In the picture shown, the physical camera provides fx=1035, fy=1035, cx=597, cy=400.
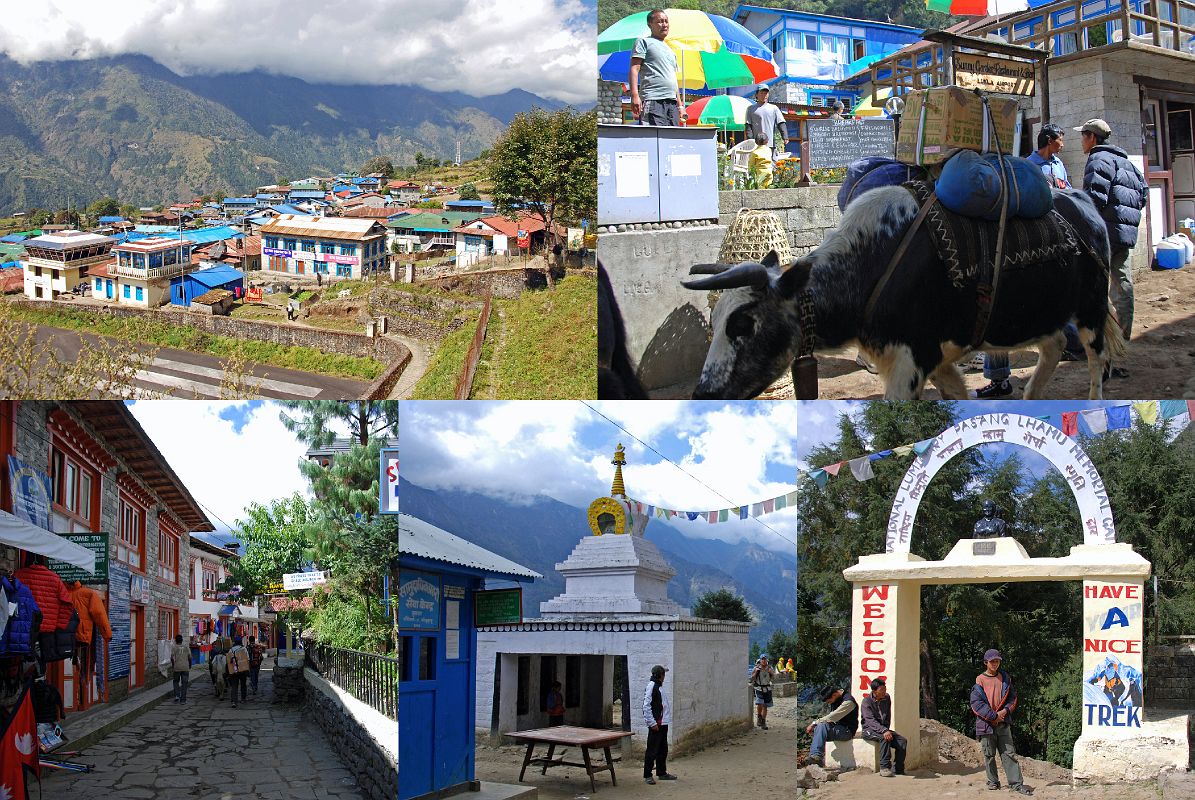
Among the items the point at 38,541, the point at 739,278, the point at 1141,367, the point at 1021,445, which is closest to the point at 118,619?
the point at 38,541

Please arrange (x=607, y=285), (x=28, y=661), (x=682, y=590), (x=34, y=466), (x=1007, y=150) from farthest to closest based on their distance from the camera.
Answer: (x=682, y=590) < (x=607, y=285) < (x=1007, y=150) < (x=34, y=466) < (x=28, y=661)

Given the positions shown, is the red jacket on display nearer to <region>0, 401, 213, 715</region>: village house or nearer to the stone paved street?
<region>0, 401, 213, 715</region>: village house

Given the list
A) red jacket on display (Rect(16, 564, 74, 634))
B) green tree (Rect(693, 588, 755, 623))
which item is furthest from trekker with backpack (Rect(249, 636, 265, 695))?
green tree (Rect(693, 588, 755, 623))

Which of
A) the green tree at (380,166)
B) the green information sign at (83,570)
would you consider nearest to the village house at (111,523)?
the green information sign at (83,570)

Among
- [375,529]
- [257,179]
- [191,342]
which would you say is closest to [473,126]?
[257,179]

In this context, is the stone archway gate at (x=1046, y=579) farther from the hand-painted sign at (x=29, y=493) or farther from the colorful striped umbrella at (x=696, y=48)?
the colorful striped umbrella at (x=696, y=48)

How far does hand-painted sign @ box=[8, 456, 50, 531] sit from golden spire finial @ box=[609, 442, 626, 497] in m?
4.35

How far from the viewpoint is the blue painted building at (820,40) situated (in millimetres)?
14375

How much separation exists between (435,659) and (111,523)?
254 cm

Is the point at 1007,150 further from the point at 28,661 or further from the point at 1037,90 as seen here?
the point at 28,661

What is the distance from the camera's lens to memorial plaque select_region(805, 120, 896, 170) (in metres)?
10.6

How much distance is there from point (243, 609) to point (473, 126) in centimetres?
487

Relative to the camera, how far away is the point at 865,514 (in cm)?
963

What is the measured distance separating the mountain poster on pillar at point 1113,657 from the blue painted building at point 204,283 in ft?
23.3
